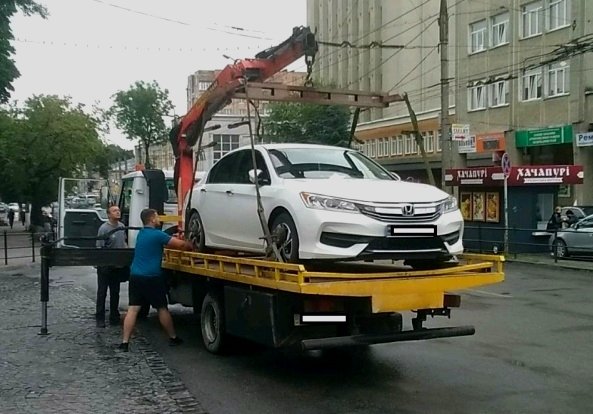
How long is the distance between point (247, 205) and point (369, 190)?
5.68 feet

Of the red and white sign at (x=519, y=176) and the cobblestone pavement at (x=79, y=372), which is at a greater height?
the red and white sign at (x=519, y=176)

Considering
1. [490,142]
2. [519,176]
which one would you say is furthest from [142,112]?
[519,176]

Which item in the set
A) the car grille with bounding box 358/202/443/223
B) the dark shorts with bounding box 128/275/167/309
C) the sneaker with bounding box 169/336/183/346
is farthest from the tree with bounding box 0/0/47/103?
the car grille with bounding box 358/202/443/223

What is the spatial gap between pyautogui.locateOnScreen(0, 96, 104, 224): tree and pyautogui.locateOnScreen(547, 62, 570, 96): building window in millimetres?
24234

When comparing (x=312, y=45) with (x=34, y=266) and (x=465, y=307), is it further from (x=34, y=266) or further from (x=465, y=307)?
(x=34, y=266)

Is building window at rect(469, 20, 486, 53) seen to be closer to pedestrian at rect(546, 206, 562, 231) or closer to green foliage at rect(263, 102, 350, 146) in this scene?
green foliage at rect(263, 102, 350, 146)

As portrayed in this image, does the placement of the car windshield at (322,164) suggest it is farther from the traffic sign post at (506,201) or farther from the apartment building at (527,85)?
the apartment building at (527,85)

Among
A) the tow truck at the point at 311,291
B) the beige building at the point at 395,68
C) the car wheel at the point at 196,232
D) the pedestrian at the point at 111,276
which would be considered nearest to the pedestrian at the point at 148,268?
the car wheel at the point at 196,232

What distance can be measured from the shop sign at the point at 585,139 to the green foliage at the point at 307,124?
16.1 meters

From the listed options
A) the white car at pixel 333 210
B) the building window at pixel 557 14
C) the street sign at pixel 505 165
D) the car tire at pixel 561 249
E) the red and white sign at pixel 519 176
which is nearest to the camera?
the white car at pixel 333 210

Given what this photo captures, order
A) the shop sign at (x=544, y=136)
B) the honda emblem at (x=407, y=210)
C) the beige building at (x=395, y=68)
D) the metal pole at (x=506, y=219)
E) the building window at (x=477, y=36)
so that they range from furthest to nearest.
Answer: the beige building at (x=395, y=68) < the building window at (x=477, y=36) < the shop sign at (x=544, y=136) < the metal pole at (x=506, y=219) < the honda emblem at (x=407, y=210)

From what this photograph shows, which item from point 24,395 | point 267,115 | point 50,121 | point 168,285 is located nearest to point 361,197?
point 24,395

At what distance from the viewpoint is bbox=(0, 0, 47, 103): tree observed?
111 ft

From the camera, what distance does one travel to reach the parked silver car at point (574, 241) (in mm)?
21812
